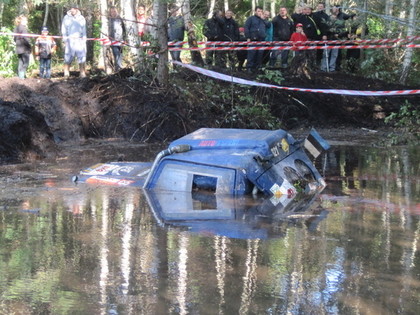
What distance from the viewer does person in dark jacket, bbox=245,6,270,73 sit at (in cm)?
1934

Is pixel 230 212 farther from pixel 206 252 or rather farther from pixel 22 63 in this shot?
pixel 22 63

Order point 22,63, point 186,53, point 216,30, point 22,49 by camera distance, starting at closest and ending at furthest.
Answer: point 22,49, point 22,63, point 216,30, point 186,53

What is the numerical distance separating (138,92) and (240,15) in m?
21.5

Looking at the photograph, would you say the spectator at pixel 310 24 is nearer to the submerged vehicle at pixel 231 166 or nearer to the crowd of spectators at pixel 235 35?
the crowd of spectators at pixel 235 35

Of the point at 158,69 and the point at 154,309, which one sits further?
the point at 158,69

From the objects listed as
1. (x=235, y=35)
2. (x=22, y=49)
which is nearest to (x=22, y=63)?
(x=22, y=49)

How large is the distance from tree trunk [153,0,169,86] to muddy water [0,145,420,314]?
20.5 feet

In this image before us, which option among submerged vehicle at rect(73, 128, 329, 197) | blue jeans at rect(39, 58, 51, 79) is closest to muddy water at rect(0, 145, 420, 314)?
submerged vehicle at rect(73, 128, 329, 197)

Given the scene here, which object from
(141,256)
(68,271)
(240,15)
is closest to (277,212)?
(141,256)

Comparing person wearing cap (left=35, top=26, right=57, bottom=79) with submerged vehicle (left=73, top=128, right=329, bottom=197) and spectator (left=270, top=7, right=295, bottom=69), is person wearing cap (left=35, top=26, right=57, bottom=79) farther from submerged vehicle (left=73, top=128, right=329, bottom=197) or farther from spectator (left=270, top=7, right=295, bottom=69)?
submerged vehicle (left=73, top=128, right=329, bottom=197)

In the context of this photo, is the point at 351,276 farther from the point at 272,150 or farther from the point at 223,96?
the point at 223,96

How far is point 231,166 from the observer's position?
9.22m

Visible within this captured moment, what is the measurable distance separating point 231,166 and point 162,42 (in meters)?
7.55

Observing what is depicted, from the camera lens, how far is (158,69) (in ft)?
53.7
